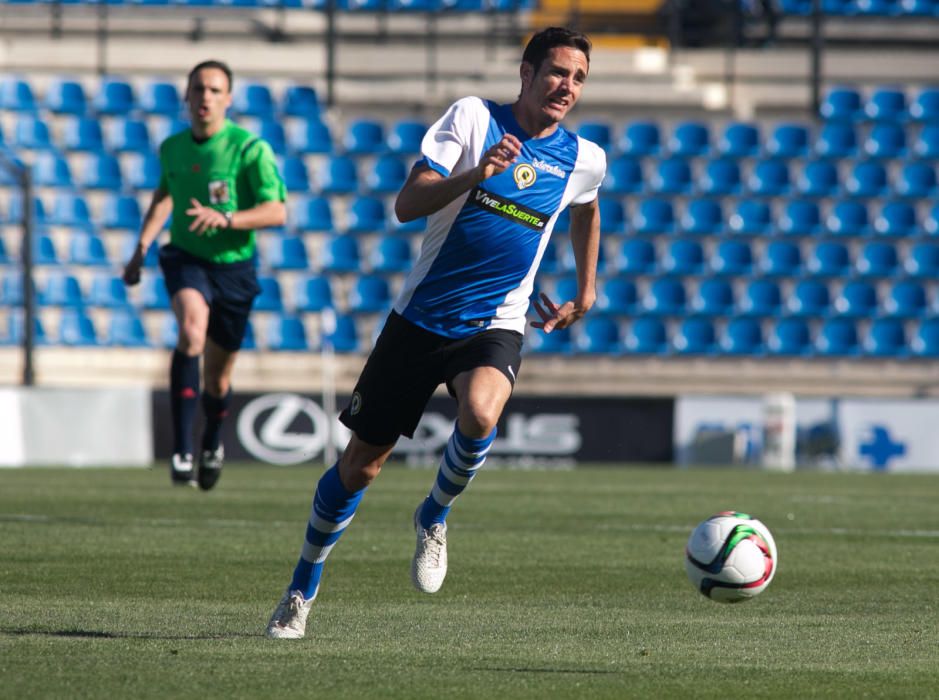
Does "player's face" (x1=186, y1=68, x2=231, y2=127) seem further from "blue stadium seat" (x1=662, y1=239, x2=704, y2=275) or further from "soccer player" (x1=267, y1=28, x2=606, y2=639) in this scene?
"blue stadium seat" (x1=662, y1=239, x2=704, y2=275)

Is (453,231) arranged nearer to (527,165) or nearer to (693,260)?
(527,165)

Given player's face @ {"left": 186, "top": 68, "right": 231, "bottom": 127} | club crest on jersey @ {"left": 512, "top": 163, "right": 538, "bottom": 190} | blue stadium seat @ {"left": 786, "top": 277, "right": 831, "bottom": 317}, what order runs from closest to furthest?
club crest on jersey @ {"left": 512, "top": 163, "right": 538, "bottom": 190} < player's face @ {"left": 186, "top": 68, "right": 231, "bottom": 127} < blue stadium seat @ {"left": 786, "top": 277, "right": 831, "bottom": 317}

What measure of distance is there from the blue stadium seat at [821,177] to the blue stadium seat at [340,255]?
601 cm

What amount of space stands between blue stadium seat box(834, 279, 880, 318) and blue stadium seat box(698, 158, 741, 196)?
1961 mm

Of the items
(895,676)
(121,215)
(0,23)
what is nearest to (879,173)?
(121,215)

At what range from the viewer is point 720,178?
75.4 feet

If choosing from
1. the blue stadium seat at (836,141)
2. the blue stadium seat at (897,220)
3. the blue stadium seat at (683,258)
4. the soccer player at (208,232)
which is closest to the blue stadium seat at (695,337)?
the blue stadium seat at (683,258)

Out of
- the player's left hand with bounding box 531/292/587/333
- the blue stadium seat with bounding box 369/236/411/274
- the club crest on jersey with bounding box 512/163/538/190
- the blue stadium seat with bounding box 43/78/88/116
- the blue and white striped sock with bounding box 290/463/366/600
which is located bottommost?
the blue stadium seat with bounding box 369/236/411/274

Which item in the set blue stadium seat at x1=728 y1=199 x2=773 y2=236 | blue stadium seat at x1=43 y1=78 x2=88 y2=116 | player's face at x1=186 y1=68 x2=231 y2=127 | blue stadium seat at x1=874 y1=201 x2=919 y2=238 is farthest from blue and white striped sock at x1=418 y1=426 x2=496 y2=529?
blue stadium seat at x1=43 y1=78 x2=88 y2=116

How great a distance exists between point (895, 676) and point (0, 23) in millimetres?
22595

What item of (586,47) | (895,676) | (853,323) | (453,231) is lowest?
(853,323)

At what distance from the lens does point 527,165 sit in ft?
20.3

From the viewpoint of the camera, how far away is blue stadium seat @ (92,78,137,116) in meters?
23.6

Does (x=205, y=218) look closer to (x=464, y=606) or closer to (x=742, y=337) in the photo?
(x=464, y=606)
